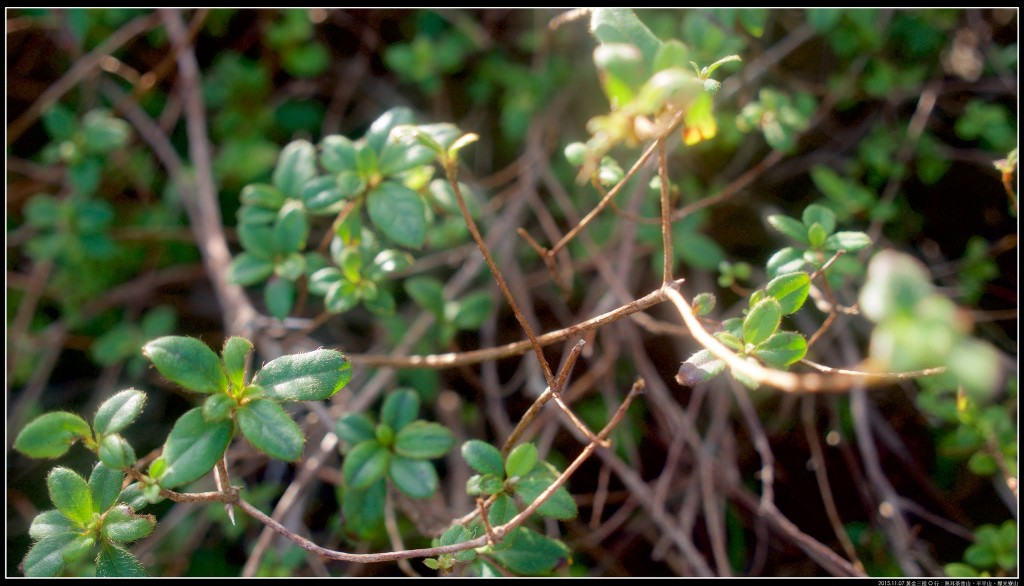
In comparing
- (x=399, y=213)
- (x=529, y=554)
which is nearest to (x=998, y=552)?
(x=529, y=554)

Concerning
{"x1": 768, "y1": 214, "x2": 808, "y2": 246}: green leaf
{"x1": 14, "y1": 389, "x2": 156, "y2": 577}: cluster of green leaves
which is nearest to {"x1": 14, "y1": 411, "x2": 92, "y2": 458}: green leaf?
{"x1": 14, "y1": 389, "x2": 156, "y2": 577}: cluster of green leaves

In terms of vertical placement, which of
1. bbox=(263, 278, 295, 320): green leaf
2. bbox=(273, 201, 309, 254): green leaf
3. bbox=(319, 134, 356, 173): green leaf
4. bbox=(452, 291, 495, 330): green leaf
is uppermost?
bbox=(319, 134, 356, 173): green leaf

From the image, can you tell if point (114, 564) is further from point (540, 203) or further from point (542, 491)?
point (540, 203)

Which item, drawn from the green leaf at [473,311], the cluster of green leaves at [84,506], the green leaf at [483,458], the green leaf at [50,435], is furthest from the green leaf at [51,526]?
the green leaf at [473,311]

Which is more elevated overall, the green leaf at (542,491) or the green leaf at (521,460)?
the green leaf at (521,460)

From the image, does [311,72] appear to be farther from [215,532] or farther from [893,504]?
[893,504]

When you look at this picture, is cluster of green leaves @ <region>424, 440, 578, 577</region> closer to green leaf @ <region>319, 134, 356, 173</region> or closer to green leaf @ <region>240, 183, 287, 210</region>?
green leaf @ <region>319, 134, 356, 173</region>

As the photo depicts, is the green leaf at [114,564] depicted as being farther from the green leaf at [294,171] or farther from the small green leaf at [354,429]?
the green leaf at [294,171]

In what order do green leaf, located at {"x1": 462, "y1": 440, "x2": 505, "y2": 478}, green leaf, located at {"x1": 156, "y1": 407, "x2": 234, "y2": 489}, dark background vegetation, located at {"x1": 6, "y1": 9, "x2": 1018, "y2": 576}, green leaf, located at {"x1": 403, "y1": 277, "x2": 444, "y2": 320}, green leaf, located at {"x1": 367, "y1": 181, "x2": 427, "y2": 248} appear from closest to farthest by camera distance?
green leaf, located at {"x1": 156, "y1": 407, "x2": 234, "y2": 489}, green leaf, located at {"x1": 462, "y1": 440, "x2": 505, "y2": 478}, green leaf, located at {"x1": 367, "y1": 181, "x2": 427, "y2": 248}, green leaf, located at {"x1": 403, "y1": 277, "x2": 444, "y2": 320}, dark background vegetation, located at {"x1": 6, "y1": 9, "x2": 1018, "y2": 576}
